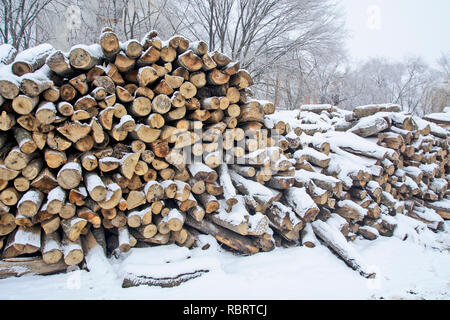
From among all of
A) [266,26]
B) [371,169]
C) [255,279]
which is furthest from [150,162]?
[266,26]

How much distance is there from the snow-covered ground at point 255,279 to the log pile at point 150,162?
0.16 meters

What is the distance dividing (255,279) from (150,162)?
164cm

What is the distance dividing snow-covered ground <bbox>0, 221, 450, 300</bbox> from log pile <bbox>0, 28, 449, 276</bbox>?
6.1 inches

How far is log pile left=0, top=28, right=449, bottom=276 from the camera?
2584 mm

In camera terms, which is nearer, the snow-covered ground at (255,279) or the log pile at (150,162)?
the snow-covered ground at (255,279)

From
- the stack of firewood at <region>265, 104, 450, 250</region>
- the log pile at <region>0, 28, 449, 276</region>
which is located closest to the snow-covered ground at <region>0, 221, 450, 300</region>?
the log pile at <region>0, 28, 449, 276</region>

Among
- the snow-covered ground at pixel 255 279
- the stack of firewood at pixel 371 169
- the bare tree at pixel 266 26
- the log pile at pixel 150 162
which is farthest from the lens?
the bare tree at pixel 266 26

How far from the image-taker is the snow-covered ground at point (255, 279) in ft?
8.00

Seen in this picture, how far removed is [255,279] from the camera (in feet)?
8.84

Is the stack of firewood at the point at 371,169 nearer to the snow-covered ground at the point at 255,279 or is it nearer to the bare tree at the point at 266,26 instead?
the snow-covered ground at the point at 255,279

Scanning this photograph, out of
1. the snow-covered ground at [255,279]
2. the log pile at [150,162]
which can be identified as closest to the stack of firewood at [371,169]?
the log pile at [150,162]

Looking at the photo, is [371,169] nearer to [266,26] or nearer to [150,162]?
[150,162]

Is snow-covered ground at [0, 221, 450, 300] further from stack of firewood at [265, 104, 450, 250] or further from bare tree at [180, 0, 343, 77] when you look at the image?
bare tree at [180, 0, 343, 77]

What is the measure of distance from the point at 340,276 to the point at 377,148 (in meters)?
2.59
